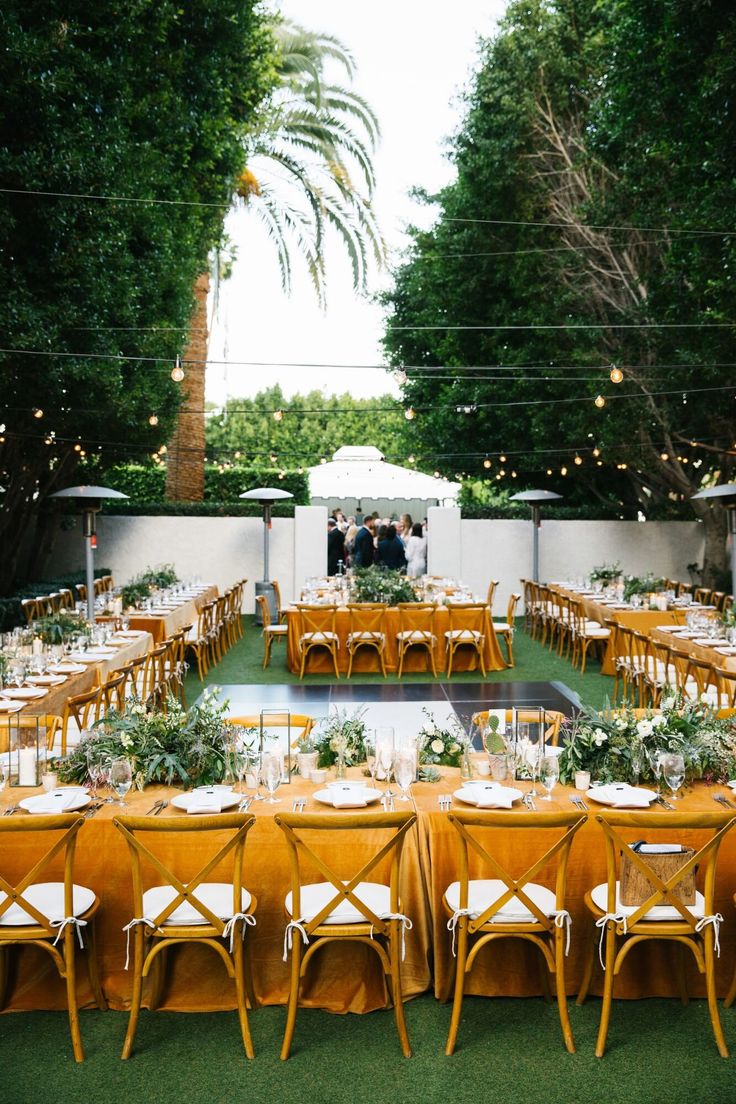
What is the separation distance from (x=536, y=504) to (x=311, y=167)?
795cm

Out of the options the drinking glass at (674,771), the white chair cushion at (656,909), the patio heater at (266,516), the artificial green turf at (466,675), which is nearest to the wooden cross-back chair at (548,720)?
the drinking glass at (674,771)

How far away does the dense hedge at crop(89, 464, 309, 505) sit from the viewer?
2322 centimetres

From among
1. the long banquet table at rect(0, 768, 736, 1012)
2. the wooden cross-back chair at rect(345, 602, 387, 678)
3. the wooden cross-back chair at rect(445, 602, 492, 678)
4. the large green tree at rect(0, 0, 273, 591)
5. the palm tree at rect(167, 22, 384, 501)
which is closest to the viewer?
the long banquet table at rect(0, 768, 736, 1012)

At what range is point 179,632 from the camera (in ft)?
32.5

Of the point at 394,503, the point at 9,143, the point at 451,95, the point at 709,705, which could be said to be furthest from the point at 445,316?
the point at 709,705

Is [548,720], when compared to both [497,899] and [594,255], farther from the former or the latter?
[594,255]

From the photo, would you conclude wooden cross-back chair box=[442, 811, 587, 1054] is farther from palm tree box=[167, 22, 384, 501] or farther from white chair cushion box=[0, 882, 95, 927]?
palm tree box=[167, 22, 384, 501]

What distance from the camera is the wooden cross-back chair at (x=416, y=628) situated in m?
12.2

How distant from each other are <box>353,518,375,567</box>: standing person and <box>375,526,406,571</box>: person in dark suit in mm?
1565

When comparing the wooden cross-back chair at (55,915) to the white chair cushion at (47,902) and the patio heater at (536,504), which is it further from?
the patio heater at (536,504)

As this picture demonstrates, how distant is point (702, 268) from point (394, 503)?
1900 centimetres

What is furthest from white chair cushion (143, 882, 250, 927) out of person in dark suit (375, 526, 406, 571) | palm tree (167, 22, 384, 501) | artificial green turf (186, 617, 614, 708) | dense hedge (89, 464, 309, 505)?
dense hedge (89, 464, 309, 505)

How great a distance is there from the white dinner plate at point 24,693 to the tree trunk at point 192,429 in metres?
11.3

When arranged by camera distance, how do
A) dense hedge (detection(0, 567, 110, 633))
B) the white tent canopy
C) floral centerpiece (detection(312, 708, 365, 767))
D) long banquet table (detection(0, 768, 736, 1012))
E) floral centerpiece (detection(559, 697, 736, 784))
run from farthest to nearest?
the white tent canopy → dense hedge (detection(0, 567, 110, 633)) → floral centerpiece (detection(312, 708, 365, 767)) → floral centerpiece (detection(559, 697, 736, 784)) → long banquet table (detection(0, 768, 736, 1012))
